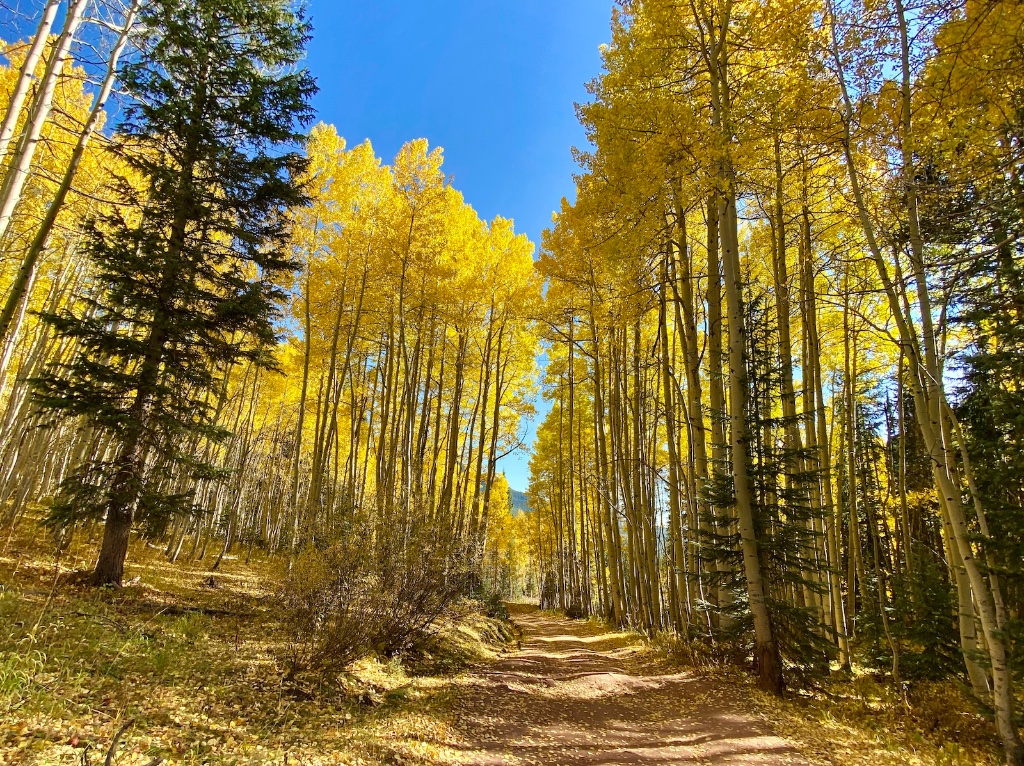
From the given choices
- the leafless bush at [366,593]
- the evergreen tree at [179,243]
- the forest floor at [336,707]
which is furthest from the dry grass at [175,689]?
the evergreen tree at [179,243]

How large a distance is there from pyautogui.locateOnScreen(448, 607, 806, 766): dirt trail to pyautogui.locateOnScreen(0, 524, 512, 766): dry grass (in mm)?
572

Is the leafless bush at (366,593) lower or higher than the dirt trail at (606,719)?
higher

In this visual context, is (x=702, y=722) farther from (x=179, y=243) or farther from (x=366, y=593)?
(x=179, y=243)

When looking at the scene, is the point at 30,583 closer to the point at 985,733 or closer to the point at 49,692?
the point at 49,692

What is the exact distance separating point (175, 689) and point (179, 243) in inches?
225

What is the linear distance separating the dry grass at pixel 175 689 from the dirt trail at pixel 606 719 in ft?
1.88

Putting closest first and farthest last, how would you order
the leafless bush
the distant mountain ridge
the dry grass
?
the dry grass
the leafless bush
the distant mountain ridge

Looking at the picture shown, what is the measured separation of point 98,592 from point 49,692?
3.09 meters

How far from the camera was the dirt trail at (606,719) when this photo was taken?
12.9 feet

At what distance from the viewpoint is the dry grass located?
299cm

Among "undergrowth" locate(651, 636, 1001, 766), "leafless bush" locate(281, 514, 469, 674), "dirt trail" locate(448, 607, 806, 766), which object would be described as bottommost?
"dirt trail" locate(448, 607, 806, 766)

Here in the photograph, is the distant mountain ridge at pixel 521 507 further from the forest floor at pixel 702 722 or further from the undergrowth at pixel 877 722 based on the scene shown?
the undergrowth at pixel 877 722

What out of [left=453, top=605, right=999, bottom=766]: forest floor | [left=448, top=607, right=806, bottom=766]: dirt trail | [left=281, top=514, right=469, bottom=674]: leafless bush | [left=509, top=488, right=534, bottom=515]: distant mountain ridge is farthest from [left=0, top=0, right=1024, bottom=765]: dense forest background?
[left=509, top=488, right=534, bottom=515]: distant mountain ridge

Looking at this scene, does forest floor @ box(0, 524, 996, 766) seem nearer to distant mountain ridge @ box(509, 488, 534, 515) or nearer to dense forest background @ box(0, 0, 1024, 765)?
dense forest background @ box(0, 0, 1024, 765)
